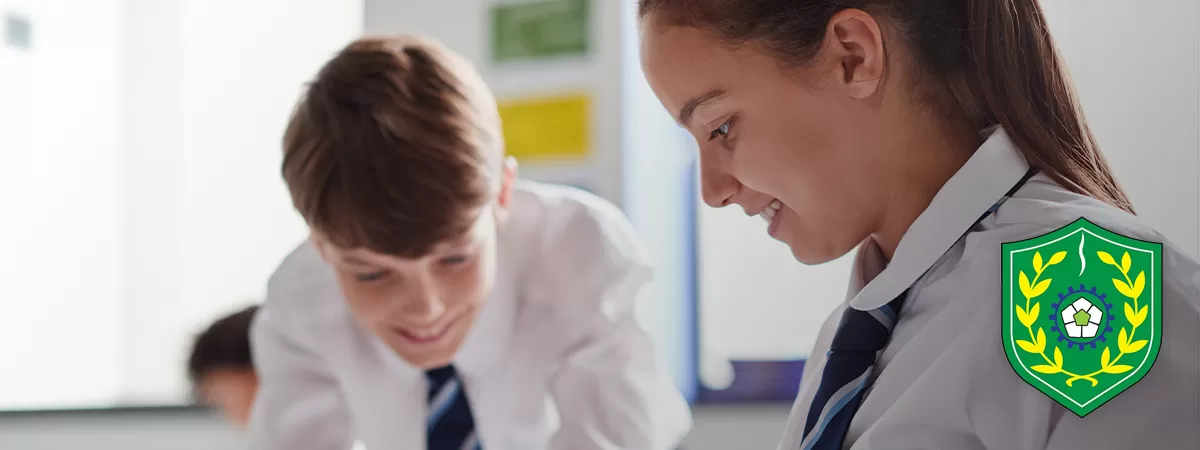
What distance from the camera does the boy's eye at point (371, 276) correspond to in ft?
3.51

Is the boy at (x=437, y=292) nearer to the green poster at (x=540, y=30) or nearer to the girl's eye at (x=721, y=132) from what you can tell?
the girl's eye at (x=721, y=132)

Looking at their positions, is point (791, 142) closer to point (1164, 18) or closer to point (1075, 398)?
point (1075, 398)

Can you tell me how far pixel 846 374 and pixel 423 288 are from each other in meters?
0.54

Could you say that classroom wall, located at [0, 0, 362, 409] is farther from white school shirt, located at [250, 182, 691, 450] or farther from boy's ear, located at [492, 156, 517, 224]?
boy's ear, located at [492, 156, 517, 224]

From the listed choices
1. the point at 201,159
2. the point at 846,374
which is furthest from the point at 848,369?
the point at 201,159

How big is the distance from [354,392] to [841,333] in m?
0.83

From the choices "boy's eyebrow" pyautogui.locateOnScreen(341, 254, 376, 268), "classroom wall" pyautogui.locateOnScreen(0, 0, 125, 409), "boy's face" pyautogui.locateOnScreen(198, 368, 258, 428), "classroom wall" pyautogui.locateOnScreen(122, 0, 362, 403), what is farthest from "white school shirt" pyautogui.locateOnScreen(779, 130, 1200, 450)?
"classroom wall" pyautogui.locateOnScreen(0, 0, 125, 409)

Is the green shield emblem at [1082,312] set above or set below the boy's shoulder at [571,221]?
above

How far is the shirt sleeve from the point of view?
1.08 m

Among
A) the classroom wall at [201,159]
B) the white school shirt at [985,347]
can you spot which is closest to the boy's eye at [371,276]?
the white school shirt at [985,347]

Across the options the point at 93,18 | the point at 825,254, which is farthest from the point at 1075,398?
the point at 93,18

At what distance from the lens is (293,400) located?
1.25 m

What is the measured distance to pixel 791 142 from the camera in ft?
2.23

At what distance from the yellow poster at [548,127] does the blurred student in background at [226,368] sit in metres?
0.65
